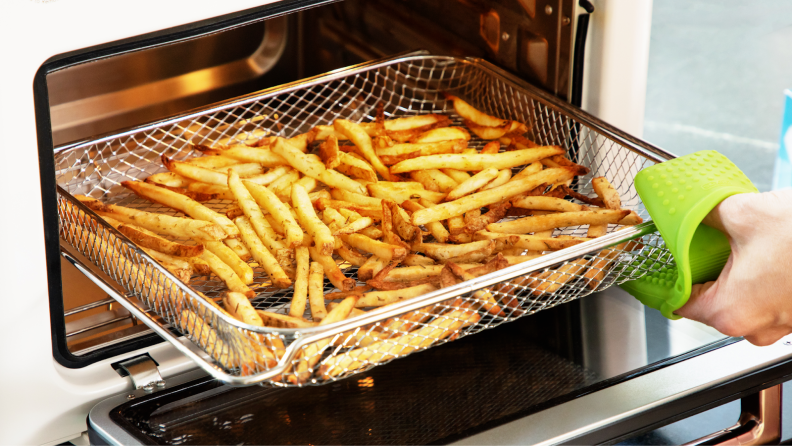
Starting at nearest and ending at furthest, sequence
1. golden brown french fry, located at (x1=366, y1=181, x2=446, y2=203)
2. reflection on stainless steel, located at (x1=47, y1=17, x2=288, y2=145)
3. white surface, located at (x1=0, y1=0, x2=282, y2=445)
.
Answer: white surface, located at (x1=0, y1=0, x2=282, y2=445)
golden brown french fry, located at (x1=366, y1=181, x2=446, y2=203)
reflection on stainless steel, located at (x1=47, y1=17, x2=288, y2=145)

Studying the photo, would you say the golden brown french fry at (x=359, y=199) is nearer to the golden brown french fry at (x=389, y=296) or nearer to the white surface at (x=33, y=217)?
the golden brown french fry at (x=389, y=296)

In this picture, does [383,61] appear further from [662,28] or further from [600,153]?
[662,28]

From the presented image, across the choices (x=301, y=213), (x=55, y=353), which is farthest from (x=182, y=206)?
(x=55, y=353)

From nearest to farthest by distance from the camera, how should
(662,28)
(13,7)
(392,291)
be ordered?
1. (13,7)
2. (392,291)
3. (662,28)

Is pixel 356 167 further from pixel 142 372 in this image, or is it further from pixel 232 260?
pixel 142 372

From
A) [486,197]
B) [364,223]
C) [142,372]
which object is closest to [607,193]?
[486,197]

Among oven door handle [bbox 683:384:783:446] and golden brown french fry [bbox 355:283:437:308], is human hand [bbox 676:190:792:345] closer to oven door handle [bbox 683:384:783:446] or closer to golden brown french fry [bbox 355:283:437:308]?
oven door handle [bbox 683:384:783:446]

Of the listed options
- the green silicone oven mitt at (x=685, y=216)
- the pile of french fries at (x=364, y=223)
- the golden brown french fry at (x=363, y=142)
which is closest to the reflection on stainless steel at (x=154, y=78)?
the pile of french fries at (x=364, y=223)

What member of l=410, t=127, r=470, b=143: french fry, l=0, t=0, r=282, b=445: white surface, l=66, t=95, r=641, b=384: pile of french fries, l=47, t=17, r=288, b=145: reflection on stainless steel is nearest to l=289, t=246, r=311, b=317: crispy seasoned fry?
l=66, t=95, r=641, b=384: pile of french fries
